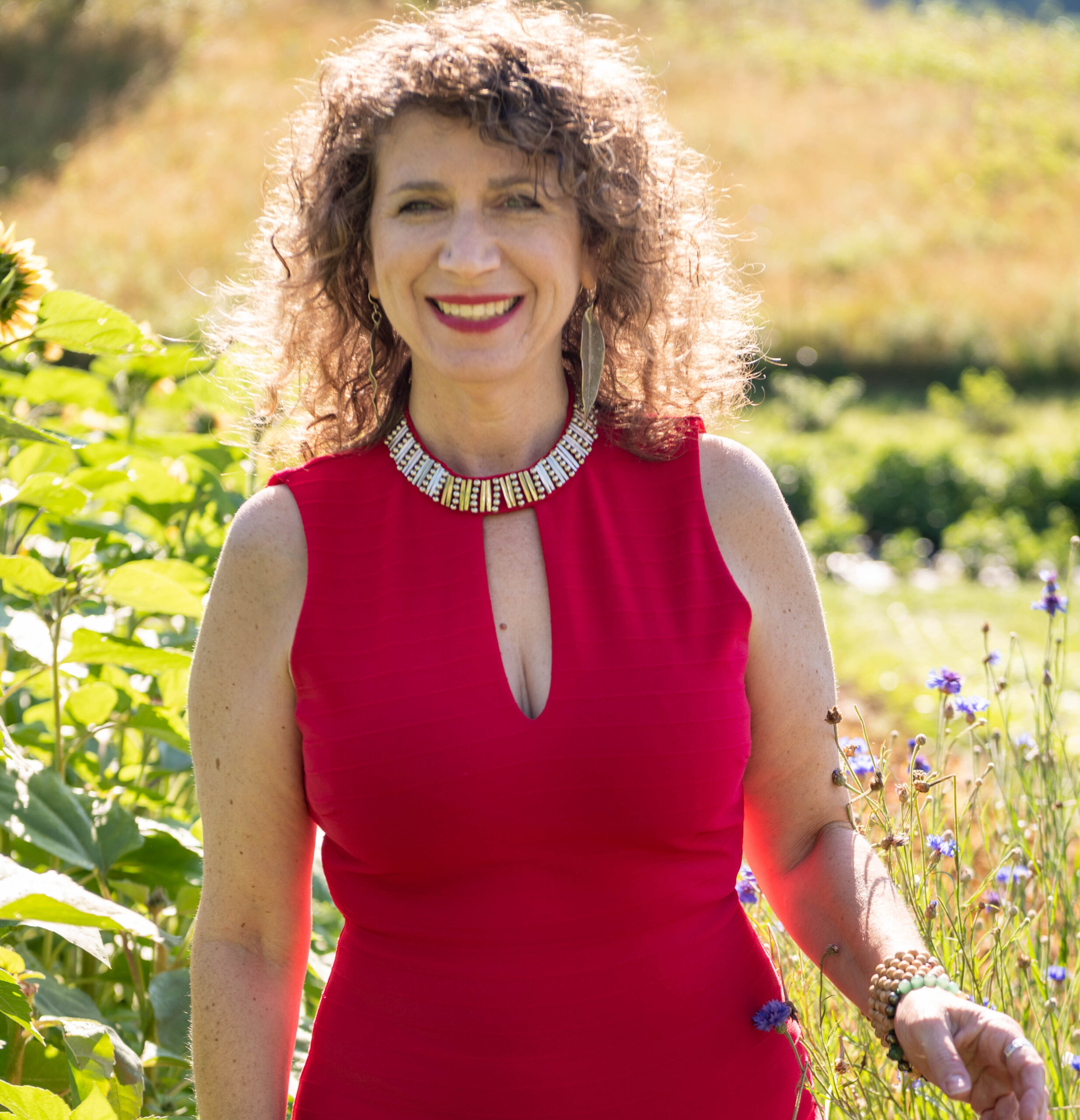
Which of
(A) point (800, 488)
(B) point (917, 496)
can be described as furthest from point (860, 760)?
(B) point (917, 496)

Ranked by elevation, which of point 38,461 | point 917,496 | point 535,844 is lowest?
point 917,496

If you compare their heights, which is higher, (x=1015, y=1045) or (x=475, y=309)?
(x=475, y=309)

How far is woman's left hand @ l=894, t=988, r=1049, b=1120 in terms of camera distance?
98 cm

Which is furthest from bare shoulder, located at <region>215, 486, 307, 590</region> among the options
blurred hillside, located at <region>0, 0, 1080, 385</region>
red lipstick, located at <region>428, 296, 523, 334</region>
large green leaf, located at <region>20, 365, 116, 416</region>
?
blurred hillside, located at <region>0, 0, 1080, 385</region>

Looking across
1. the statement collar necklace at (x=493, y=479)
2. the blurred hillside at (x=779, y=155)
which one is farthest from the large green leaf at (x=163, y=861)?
the blurred hillside at (x=779, y=155)

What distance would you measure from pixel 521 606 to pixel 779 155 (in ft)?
50.7

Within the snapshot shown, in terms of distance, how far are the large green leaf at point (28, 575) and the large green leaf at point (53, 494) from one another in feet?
0.23

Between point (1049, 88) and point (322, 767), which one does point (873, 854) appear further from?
point (1049, 88)

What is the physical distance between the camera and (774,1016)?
46.8 inches

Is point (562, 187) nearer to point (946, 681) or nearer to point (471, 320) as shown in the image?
point (471, 320)

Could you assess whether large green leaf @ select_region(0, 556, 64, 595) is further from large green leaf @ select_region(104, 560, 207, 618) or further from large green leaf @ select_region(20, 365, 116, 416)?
large green leaf @ select_region(20, 365, 116, 416)

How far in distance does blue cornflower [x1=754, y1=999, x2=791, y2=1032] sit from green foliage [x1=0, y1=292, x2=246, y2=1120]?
0.61m

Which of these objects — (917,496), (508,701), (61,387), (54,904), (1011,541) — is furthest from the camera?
(917,496)

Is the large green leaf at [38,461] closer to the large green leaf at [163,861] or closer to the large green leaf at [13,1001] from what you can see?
the large green leaf at [163,861]
